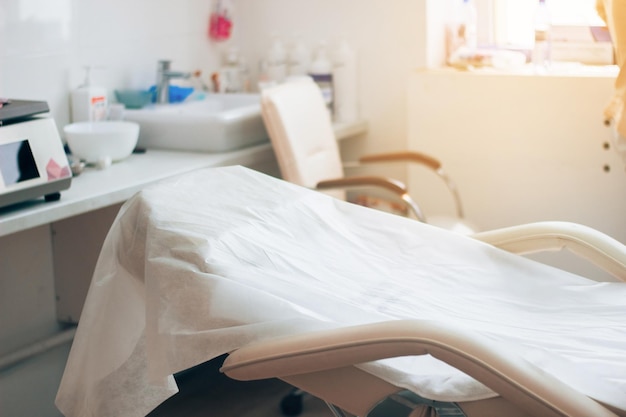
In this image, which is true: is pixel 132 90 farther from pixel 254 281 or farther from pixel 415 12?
pixel 254 281

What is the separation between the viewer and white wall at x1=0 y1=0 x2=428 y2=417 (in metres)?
2.42

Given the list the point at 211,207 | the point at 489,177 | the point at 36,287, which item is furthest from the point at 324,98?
the point at 211,207

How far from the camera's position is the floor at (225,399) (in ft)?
8.31

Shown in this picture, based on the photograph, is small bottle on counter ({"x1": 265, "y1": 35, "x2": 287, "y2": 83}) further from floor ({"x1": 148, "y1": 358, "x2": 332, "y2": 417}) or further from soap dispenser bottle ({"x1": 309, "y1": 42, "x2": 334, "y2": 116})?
floor ({"x1": 148, "y1": 358, "x2": 332, "y2": 417})

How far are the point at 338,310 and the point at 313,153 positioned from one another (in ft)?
4.12

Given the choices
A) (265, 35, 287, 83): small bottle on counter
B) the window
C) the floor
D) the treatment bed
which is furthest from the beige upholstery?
the window

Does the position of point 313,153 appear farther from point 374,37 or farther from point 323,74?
→ point 374,37

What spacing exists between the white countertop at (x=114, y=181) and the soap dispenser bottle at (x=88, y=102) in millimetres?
188

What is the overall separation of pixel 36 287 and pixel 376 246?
46.1 inches

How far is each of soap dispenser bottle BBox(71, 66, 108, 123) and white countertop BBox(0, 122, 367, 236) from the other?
0.62 ft

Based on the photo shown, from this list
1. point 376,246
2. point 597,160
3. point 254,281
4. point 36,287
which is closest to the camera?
point 254,281

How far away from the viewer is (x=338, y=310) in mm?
1576

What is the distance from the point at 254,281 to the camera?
5.15 ft

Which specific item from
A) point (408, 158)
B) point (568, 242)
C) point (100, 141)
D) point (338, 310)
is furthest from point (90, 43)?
point (568, 242)
